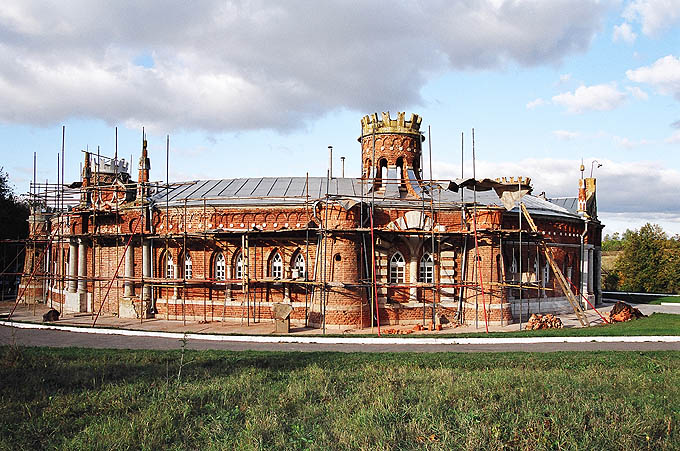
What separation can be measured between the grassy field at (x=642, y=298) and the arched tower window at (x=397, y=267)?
21975 mm

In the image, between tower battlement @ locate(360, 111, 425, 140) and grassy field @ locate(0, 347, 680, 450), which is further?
tower battlement @ locate(360, 111, 425, 140)

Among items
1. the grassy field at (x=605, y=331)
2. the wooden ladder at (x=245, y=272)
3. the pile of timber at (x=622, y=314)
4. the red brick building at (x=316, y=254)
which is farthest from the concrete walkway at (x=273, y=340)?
the pile of timber at (x=622, y=314)

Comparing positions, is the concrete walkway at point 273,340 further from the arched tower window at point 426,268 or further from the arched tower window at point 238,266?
the arched tower window at point 238,266

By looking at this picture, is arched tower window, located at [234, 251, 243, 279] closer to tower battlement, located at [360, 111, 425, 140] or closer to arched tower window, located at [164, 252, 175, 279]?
arched tower window, located at [164, 252, 175, 279]

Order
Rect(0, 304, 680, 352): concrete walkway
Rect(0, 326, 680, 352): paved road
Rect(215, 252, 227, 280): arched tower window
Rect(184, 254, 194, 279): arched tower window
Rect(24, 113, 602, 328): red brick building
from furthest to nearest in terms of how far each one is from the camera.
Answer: Rect(184, 254, 194, 279): arched tower window → Rect(215, 252, 227, 280): arched tower window → Rect(24, 113, 602, 328): red brick building → Rect(0, 304, 680, 352): concrete walkway → Rect(0, 326, 680, 352): paved road

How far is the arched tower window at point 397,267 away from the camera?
88.4 feet

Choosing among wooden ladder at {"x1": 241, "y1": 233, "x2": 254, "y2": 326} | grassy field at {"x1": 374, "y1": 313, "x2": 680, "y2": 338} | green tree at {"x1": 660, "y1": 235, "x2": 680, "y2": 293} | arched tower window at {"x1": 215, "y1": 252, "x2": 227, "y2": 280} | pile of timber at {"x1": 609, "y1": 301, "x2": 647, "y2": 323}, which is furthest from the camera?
green tree at {"x1": 660, "y1": 235, "x2": 680, "y2": 293}

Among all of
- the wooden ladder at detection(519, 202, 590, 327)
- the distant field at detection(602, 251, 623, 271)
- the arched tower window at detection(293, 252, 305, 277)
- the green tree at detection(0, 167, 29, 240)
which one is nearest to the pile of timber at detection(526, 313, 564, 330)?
the wooden ladder at detection(519, 202, 590, 327)

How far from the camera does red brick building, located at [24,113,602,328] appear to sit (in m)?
25.1

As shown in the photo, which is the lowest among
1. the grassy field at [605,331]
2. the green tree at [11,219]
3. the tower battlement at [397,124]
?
the grassy field at [605,331]

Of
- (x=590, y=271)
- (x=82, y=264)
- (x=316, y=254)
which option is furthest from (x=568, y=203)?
(x=82, y=264)

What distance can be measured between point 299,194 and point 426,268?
735 centimetres

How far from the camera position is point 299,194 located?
28.9m

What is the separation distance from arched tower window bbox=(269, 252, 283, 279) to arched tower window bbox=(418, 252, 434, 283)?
21.7 feet
